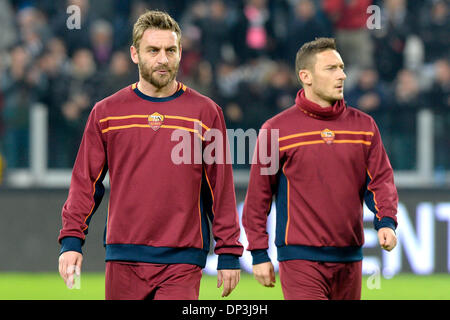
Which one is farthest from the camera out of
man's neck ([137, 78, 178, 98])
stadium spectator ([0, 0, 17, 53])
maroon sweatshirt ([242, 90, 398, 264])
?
stadium spectator ([0, 0, 17, 53])

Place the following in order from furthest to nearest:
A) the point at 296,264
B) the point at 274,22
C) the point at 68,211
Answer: the point at 274,22 < the point at 296,264 < the point at 68,211

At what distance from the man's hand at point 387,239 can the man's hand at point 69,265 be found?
1745 mm

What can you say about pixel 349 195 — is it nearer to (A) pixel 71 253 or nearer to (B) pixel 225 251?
(B) pixel 225 251

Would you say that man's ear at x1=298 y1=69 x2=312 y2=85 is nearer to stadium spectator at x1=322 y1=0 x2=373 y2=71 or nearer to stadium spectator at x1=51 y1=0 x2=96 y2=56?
stadium spectator at x1=51 y1=0 x2=96 y2=56

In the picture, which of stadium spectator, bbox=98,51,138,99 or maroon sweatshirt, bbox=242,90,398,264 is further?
stadium spectator, bbox=98,51,138,99

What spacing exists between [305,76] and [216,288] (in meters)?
5.40

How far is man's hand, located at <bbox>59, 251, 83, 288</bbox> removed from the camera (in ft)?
18.2

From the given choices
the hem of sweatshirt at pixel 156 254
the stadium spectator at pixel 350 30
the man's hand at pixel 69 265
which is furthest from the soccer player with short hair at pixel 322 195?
the stadium spectator at pixel 350 30

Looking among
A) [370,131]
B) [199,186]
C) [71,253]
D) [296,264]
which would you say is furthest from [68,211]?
[370,131]

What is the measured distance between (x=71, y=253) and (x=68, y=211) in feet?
0.83

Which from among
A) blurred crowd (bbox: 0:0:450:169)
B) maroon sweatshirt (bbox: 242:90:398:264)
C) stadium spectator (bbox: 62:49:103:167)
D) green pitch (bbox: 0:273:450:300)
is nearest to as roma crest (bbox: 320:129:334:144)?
maroon sweatshirt (bbox: 242:90:398:264)

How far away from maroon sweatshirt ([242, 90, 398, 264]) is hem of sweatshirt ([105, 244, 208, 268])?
76 centimetres

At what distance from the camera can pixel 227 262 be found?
576 centimetres
